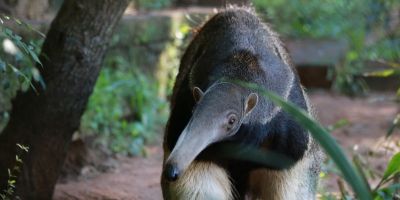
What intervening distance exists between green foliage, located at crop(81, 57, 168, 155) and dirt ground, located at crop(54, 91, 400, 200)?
229mm

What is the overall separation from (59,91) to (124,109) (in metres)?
3.07

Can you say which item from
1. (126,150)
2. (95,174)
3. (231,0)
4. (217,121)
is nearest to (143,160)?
(126,150)

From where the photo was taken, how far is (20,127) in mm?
5562

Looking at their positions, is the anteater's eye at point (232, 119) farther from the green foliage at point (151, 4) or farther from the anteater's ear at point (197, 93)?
the green foliage at point (151, 4)

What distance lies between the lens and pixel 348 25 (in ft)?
45.6

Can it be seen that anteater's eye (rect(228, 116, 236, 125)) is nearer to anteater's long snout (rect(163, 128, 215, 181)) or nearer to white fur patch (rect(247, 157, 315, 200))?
anteater's long snout (rect(163, 128, 215, 181))

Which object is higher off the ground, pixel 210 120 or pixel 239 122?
pixel 210 120

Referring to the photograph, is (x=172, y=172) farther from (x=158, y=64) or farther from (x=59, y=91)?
(x=158, y=64)

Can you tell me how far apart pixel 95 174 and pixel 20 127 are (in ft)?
5.95

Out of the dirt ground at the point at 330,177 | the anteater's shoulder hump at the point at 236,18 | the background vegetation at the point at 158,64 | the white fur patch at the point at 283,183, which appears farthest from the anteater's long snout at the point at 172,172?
the dirt ground at the point at 330,177

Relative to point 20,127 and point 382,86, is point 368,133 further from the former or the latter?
point 20,127

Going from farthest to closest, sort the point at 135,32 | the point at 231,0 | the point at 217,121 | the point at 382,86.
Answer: the point at 382,86 < the point at 135,32 < the point at 231,0 < the point at 217,121

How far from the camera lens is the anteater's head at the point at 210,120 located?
3387 millimetres

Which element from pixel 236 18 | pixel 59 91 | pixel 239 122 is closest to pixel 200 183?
pixel 239 122
